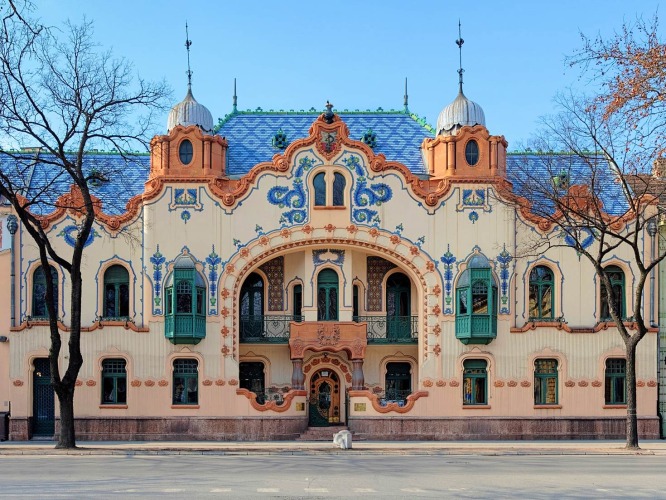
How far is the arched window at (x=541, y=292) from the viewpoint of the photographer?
38.6 m

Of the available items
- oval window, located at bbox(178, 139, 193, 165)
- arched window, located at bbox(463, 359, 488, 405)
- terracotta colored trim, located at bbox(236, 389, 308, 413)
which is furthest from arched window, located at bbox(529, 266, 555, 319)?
oval window, located at bbox(178, 139, 193, 165)

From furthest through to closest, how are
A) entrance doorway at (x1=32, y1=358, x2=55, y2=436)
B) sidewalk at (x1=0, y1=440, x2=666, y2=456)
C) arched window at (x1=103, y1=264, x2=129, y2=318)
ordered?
1. arched window at (x1=103, y1=264, x2=129, y2=318)
2. entrance doorway at (x1=32, y1=358, x2=55, y2=436)
3. sidewalk at (x1=0, y1=440, x2=666, y2=456)

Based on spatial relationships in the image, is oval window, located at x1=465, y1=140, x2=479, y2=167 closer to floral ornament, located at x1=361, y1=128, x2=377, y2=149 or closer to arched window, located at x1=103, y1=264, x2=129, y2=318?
floral ornament, located at x1=361, y1=128, x2=377, y2=149

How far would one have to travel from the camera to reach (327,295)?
38.8m

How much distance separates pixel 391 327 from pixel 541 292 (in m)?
5.74

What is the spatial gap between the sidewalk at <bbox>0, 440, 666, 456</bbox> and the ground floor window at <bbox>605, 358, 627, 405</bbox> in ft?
9.70

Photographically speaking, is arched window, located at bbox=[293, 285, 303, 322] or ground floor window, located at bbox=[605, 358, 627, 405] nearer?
ground floor window, located at bbox=[605, 358, 627, 405]

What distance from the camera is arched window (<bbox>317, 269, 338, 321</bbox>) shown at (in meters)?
38.8

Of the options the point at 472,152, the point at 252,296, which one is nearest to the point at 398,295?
the point at 252,296

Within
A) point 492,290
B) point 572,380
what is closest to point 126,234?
point 492,290

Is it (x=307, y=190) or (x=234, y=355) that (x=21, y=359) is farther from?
(x=307, y=190)

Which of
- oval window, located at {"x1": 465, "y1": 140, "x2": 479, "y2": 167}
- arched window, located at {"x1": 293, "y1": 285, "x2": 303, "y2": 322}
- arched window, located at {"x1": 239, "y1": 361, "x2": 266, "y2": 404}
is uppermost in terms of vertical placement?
oval window, located at {"x1": 465, "y1": 140, "x2": 479, "y2": 167}

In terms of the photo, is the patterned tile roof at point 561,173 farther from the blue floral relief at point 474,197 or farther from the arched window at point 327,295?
the arched window at point 327,295

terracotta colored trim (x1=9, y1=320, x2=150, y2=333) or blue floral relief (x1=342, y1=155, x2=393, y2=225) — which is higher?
blue floral relief (x1=342, y1=155, x2=393, y2=225)
